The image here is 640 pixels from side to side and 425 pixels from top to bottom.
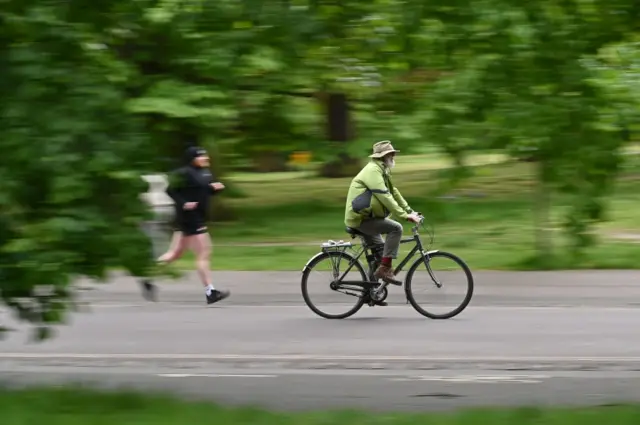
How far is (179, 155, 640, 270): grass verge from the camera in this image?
15367 mm

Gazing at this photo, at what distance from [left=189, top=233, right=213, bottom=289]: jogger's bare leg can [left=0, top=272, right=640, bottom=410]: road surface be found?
1.13ft

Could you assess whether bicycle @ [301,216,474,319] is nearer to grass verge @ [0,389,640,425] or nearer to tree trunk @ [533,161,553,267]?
tree trunk @ [533,161,553,267]

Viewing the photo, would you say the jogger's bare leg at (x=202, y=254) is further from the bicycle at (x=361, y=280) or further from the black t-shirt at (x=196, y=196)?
the bicycle at (x=361, y=280)

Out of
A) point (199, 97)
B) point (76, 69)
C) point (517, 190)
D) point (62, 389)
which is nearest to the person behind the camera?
point (76, 69)

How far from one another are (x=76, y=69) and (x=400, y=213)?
5038 millimetres

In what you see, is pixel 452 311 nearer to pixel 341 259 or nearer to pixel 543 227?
pixel 341 259

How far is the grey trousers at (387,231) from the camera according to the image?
1148 centimetres

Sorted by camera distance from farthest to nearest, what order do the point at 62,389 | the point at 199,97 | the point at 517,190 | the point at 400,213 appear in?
the point at 517,190 < the point at 400,213 < the point at 199,97 < the point at 62,389

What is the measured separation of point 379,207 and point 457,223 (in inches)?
380

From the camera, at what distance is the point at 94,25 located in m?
6.90

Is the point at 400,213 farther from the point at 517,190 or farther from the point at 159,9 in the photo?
the point at 517,190

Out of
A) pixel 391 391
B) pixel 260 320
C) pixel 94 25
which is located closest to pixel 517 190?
pixel 260 320

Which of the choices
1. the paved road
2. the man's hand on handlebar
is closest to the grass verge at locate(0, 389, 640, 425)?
the man's hand on handlebar

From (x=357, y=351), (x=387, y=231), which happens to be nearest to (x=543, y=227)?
(x=387, y=231)
